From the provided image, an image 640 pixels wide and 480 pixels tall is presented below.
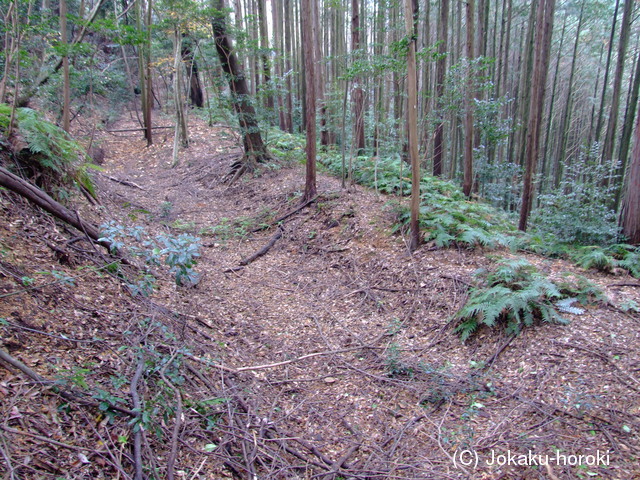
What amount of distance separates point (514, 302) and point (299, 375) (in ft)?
8.51

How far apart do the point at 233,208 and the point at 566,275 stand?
7.54m

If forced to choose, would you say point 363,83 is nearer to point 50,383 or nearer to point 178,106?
point 178,106

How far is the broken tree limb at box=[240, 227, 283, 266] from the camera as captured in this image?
6988mm

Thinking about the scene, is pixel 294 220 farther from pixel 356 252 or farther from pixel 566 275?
pixel 566 275

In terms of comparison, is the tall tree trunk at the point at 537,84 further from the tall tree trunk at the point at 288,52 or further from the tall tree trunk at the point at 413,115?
the tall tree trunk at the point at 288,52

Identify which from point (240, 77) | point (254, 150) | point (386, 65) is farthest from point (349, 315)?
point (240, 77)

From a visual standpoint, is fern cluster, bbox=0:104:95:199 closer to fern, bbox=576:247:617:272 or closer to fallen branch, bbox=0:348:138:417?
fallen branch, bbox=0:348:138:417

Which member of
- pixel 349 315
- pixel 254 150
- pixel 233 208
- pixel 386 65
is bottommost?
pixel 349 315

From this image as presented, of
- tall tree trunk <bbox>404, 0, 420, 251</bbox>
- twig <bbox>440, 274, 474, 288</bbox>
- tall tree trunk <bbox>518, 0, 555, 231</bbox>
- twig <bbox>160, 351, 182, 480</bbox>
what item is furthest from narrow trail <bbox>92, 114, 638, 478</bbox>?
tall tree trunk <bbox>518, 0, 555, 231</bbox>

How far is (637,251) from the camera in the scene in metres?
5.72

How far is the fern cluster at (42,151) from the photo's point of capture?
170 inches

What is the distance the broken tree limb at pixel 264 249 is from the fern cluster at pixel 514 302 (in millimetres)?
3929


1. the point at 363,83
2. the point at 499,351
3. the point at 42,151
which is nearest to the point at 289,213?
the point at 363,83

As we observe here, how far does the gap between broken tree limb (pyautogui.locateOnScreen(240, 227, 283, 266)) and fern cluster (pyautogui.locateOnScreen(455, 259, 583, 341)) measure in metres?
3.93
